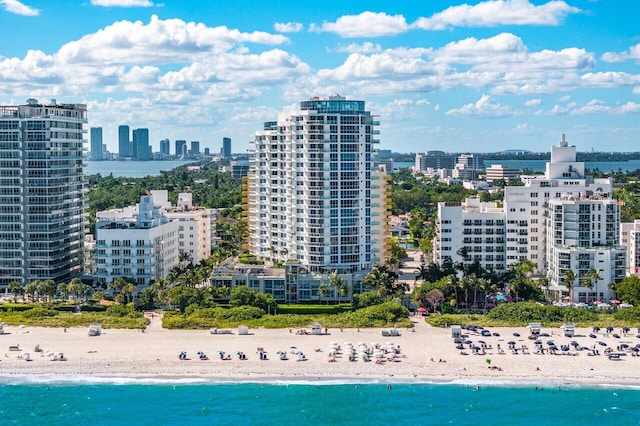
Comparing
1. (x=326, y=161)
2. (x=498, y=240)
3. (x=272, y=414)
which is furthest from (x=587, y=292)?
(x=272, y=414)

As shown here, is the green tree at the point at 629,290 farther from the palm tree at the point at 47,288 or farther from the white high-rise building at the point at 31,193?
the white high-rise building at the point at 31,193

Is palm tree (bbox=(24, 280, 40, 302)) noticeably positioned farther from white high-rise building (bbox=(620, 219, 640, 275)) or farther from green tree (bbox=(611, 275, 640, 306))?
white high-rise building (bbox=(620, 219, 640, 275))

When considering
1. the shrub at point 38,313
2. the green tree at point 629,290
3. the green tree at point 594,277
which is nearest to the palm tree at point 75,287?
the shrub at point 38,313

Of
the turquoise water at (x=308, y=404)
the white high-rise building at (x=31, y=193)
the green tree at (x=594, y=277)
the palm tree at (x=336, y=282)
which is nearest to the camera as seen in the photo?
the turquoise water at (x=308, y=404)

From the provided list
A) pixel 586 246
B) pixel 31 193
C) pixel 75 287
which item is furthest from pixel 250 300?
pixel 586 246

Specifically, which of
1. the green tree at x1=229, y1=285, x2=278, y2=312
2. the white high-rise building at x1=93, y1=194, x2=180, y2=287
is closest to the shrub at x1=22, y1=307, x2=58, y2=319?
the white high-rise building at x1=93, y1=194, x2=180, y2=287

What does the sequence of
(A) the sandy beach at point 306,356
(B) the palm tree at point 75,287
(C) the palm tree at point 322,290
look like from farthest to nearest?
(C) the palm tree at point 322,290 → (B) the palm tree at point 75,287 → (A) the sandy beach at point 306,356

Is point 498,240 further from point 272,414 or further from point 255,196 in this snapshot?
point 272,414
